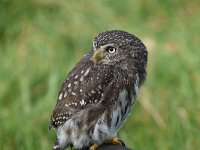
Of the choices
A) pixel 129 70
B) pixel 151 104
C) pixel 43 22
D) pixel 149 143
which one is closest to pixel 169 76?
pixel 151 104

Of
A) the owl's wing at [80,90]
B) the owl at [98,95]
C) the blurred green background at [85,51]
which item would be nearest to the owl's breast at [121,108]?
the owl at [98,95]

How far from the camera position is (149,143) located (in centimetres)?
662

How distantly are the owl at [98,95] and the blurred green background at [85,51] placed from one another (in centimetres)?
131

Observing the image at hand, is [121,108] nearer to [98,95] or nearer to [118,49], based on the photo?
[98,95]

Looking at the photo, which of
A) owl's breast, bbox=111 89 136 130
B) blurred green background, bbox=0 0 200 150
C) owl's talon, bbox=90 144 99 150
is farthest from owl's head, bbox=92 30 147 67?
blurred green background, bbox=0 0 200 150

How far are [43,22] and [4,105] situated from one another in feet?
5.79

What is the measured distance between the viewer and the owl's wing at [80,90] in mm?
5117

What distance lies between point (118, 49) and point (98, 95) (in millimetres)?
292

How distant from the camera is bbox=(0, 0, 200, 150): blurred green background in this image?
6.73m

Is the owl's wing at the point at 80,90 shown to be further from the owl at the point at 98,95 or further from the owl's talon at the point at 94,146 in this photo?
the owl's talon at the point at 94,146

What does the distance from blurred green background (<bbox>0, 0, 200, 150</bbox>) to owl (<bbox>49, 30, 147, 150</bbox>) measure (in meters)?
1.31

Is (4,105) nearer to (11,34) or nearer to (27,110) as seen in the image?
(27,110)

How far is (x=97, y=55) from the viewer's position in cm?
518

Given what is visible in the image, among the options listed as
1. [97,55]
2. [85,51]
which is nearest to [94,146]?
[97,55]
